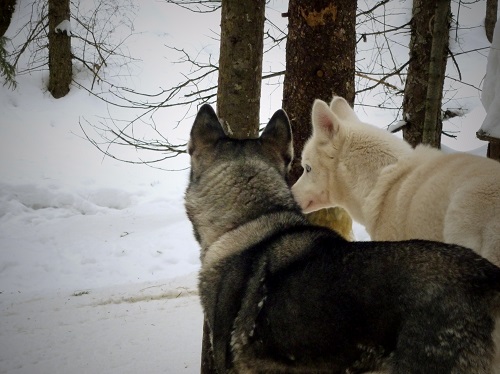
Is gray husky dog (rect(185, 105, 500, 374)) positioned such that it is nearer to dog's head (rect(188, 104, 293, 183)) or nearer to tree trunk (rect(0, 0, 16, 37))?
dog's head (rect(188, 104, 293, 183))

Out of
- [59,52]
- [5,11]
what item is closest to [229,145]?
[5,11]

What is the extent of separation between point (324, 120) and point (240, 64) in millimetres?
812

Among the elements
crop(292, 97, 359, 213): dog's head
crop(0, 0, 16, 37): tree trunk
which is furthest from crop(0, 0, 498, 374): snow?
crop(0, 0, 16, 37): tree trunk

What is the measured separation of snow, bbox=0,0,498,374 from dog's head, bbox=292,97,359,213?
213cm

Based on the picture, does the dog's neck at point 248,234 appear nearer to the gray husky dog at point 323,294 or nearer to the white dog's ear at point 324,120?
the gray husky dog at point 323,294

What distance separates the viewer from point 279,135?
317 cm

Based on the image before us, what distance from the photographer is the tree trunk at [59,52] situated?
50.5ft

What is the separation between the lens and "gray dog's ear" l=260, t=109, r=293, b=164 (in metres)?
3.16

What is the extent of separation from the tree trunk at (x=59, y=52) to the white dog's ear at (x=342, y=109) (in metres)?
13.9

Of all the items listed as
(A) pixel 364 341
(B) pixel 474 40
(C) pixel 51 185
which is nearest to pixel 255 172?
(A) pixel 364 341

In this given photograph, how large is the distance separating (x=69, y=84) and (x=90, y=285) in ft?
37.1

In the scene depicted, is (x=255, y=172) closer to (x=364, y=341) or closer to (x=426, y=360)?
(x=364, y=341)

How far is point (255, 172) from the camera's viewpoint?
9.70ft

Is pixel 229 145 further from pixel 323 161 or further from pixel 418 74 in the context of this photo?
pixel 418 74
